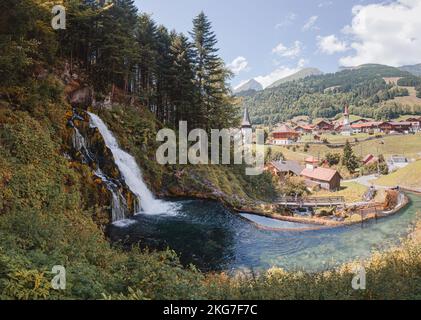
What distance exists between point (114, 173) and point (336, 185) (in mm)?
30264

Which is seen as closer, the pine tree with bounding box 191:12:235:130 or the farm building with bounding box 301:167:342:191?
the pine tree with bounding box 191:12:235:130

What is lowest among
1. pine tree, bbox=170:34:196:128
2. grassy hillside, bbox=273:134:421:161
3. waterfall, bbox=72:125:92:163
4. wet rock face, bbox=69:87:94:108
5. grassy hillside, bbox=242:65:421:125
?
waterfall, bbox=72:125:92:163

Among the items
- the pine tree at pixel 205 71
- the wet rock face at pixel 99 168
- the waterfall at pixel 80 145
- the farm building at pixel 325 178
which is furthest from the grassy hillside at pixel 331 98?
the waterfall at pixel 80 145

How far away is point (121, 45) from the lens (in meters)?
21.6

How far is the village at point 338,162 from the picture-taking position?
2503 cm

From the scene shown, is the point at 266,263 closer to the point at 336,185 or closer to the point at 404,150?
the point at 336,185

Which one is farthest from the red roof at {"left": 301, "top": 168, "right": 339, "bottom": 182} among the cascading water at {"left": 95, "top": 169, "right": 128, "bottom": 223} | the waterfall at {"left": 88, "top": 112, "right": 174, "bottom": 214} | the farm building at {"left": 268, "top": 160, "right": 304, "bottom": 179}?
the cascading water at {"left": 95, "top": 169, "right": 128, "bottom": 223}

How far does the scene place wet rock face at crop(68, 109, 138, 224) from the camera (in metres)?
13.1

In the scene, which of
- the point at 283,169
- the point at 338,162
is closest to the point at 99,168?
the point at 283,169

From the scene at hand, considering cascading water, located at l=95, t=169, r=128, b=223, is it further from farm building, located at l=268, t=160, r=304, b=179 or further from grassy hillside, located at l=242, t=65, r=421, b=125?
grassy hillside, located at l=242, t=65, r=421, b=125

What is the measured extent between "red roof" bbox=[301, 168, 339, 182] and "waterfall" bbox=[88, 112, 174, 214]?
26.2 meters

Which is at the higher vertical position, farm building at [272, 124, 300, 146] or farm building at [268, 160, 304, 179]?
farm building at [272, 124, 300, 146]

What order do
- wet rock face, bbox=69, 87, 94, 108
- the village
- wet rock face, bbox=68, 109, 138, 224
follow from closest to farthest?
1. wet rock face, bbox=68, 109, 138, 224
2. wet rock face, bbox=69, 87, 94, 108
3. the village

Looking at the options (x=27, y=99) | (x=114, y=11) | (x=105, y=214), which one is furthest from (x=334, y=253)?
(x=114, y=11)
